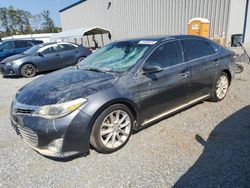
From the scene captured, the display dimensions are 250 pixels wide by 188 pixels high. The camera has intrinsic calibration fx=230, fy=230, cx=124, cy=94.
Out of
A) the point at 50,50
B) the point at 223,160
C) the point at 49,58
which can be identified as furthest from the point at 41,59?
the point at 223,160

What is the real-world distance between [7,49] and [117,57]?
10.4 m

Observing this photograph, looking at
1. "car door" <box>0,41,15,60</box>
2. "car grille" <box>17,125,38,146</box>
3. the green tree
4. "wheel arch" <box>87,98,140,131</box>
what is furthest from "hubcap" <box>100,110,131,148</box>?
the green tree

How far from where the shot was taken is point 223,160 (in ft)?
9.46

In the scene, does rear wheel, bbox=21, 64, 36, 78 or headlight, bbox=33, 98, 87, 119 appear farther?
rear wheel, bbox=21, 64, 36, 78

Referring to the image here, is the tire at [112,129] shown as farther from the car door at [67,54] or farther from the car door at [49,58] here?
the car door at [67,54]

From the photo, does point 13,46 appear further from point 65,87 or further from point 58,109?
point 58,109

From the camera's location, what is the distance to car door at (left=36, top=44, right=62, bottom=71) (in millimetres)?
9519

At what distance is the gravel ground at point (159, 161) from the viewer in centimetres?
261

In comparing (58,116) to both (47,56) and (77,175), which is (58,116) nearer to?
(77,175)

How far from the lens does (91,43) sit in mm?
28156

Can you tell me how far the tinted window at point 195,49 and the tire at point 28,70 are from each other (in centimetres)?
719

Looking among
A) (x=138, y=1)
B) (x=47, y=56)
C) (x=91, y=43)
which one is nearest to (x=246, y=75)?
(x=47, y=56)

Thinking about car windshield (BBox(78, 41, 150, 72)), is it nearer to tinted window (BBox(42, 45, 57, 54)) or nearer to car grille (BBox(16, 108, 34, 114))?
car grille (BBox(16, 108, 34, 114))

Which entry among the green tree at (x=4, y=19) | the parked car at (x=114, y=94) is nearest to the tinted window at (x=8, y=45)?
the parked car at (x=114, y=94)
